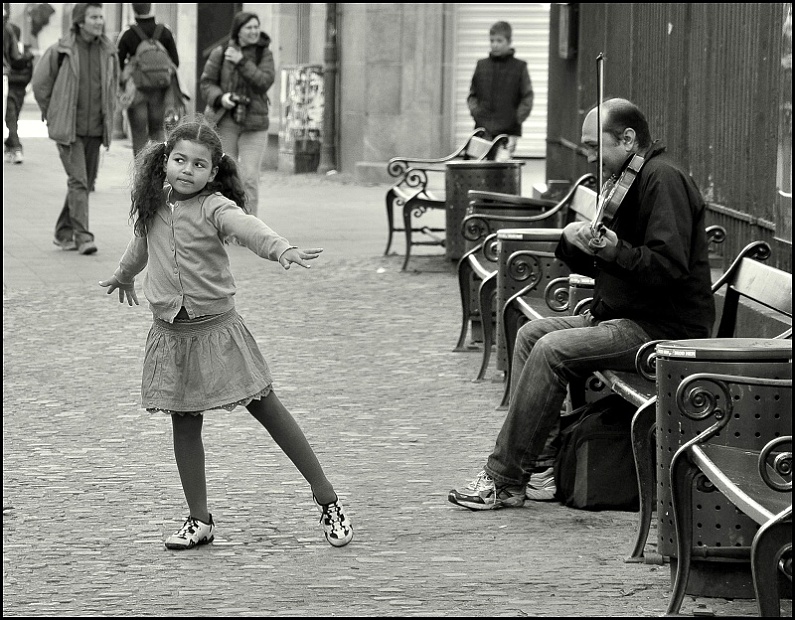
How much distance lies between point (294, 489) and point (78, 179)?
22.0 feet

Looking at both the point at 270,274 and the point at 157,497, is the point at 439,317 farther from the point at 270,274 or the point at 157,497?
the point at 157,497

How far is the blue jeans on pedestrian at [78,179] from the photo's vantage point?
12.0 metres

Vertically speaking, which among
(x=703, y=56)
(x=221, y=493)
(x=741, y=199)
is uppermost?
(x=703, y=56)

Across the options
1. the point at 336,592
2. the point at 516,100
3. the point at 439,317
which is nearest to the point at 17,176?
the point at 516,100

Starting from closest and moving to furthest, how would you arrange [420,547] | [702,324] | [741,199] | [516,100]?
[420,547]
[702,324]
[741,199]
[516,100]

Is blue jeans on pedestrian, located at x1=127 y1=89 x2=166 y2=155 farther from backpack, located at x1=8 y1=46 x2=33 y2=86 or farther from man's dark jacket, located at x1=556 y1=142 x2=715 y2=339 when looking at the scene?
man's dark jacket, located at x1=556 y1=142 x2=715 y2=339

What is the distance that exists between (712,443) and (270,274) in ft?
24.2

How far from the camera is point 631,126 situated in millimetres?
5559

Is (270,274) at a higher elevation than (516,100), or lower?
lower

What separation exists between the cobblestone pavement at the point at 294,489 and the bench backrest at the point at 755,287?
0.91 m

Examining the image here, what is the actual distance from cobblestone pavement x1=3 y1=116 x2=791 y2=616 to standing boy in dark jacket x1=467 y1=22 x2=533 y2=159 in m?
3.05

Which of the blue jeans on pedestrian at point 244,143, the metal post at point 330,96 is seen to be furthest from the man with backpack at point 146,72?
the metal post at point 330,96

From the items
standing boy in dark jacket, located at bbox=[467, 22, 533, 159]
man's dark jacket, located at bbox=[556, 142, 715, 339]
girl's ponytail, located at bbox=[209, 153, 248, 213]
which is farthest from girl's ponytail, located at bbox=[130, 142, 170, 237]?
standing boy in dark jacket, located at bbox=[467, 22, 533, 159]

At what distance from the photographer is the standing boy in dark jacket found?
13.2 metres
